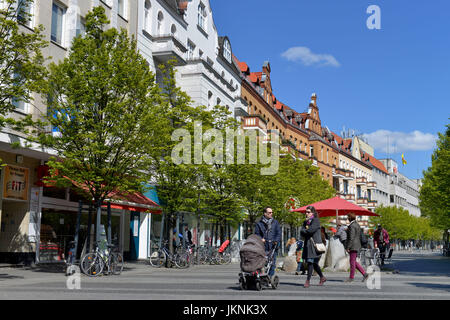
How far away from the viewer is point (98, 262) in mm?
15586

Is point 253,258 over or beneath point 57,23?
beneath

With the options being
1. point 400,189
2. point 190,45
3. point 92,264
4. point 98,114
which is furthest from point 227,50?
point 400,189

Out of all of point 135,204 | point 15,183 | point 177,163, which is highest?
point 177,163

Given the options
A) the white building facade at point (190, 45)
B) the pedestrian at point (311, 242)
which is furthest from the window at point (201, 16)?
the pedestrian at point (311, 242)

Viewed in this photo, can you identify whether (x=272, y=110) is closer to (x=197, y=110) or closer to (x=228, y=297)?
(x=197, y=110)

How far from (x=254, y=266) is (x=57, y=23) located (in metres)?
14.6

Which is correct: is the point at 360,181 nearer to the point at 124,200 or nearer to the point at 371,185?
the point at 371,185

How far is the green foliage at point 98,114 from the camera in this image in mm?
16391

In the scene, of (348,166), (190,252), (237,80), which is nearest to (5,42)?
(190,252)

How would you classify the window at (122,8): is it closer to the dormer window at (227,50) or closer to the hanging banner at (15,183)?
the hanging banner at (15,183)

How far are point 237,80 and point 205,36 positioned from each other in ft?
28.5

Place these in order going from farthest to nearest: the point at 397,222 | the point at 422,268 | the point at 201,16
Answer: the point at 397,222 → the point at 201,16 → the point at 422,268

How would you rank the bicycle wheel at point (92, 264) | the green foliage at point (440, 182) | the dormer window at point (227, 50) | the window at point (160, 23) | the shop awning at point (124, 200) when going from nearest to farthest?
1. the bicycle wheel at point (92, 264)
2. the shop awning at point (124, 200)
3. the window at point (160, 23)
4. the green foliage at point (440, 182)
5. the dormer window at point (227, 50)

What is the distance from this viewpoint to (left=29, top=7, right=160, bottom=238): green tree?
16391mm
